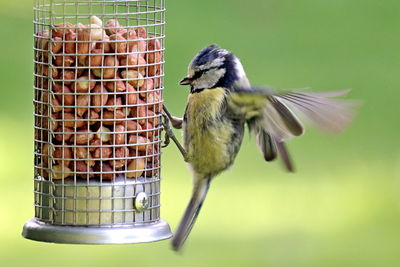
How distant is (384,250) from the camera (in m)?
9.26

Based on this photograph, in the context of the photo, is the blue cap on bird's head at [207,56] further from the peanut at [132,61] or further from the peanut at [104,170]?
the peanut at [104,170]

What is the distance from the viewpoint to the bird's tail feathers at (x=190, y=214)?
16.5ft

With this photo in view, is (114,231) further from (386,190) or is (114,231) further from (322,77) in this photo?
(322,77)

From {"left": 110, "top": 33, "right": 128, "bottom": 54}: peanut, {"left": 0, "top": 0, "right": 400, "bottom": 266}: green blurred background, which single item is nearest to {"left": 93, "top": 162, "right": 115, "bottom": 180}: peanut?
{"left": 110, "top": 33, "right": 128, "bottom": 54}: peanut

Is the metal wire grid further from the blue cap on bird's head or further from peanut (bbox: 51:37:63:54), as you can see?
the blue cap on bird's head

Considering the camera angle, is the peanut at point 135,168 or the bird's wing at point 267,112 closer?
the peanut at point 135,168

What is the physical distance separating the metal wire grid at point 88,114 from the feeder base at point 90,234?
0.05 meters

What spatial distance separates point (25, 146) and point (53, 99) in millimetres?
5281

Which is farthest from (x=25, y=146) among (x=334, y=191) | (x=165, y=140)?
(x=165, y=140)

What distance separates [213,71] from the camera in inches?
195

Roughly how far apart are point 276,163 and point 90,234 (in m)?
4.71

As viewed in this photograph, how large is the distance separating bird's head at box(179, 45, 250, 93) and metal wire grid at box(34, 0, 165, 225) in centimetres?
19

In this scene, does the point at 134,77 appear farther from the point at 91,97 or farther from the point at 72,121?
the point at 72,121

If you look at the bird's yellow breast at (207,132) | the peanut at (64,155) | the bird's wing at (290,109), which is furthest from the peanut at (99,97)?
the bird's wing at (290,109)
